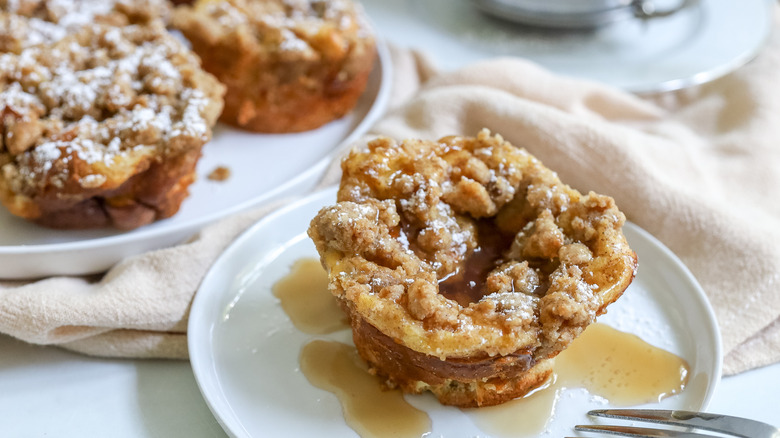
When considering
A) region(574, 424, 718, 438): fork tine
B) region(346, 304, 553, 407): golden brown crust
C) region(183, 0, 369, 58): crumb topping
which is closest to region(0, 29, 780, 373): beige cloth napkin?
region(183, 0, 369, 58): crumb topping

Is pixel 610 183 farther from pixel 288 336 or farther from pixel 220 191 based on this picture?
pixel 220 191

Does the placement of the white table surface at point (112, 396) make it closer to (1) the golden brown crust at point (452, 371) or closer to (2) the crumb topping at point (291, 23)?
(1) the golden brown crust at point (452, 371)

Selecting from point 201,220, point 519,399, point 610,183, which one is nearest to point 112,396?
point 201,220

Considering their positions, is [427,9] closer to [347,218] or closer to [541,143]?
[541,143]

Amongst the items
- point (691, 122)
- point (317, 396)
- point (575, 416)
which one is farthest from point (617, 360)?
point (691, 122)

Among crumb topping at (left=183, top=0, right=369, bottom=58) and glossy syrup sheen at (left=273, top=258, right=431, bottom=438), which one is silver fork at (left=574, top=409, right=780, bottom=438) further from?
crumb topping at (left=183, top=0, right=369, bottom=58)

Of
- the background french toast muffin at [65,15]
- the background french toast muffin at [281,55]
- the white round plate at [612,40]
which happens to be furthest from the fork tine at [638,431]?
the background french toast muffin at [65,15]
